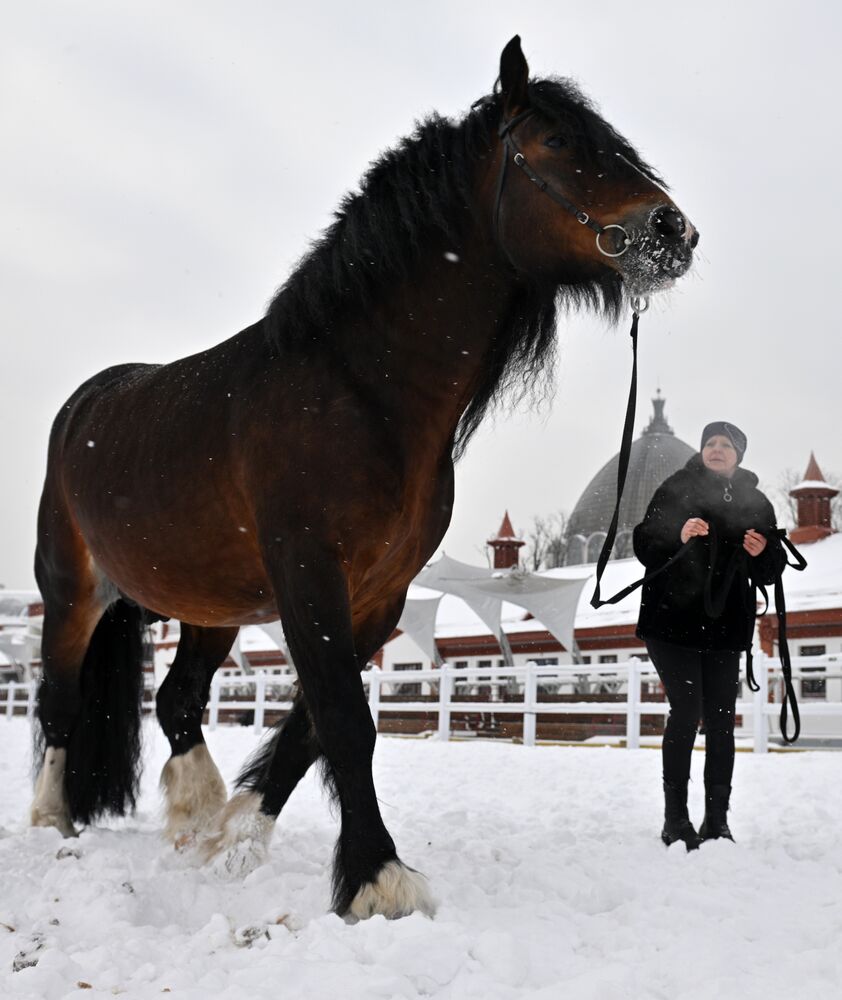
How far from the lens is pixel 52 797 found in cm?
488

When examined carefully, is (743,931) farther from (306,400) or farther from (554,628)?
(554,628)

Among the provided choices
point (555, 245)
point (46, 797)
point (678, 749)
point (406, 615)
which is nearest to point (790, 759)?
point (678, 749)

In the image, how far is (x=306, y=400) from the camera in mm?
3400

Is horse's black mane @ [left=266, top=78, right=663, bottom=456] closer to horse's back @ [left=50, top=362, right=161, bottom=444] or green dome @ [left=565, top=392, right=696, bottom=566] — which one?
horse's back @ [left=50, top=362, right=161, bottom=444]

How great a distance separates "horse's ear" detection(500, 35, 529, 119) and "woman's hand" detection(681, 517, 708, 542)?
199cm

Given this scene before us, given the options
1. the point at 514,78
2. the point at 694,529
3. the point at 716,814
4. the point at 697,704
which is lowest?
the point at 716,814

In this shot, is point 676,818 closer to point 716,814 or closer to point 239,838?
point 716,814

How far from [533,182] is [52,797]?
3551 millimetres

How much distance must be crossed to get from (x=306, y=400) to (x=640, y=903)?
1.87 metres

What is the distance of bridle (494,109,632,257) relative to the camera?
3193 millimetres

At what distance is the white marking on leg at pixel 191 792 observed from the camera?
459 centimetres

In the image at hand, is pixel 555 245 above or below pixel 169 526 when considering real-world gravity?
above

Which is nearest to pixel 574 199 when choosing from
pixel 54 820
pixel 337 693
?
pixel 337 693

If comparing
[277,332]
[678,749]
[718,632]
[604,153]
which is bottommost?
[678,749]
